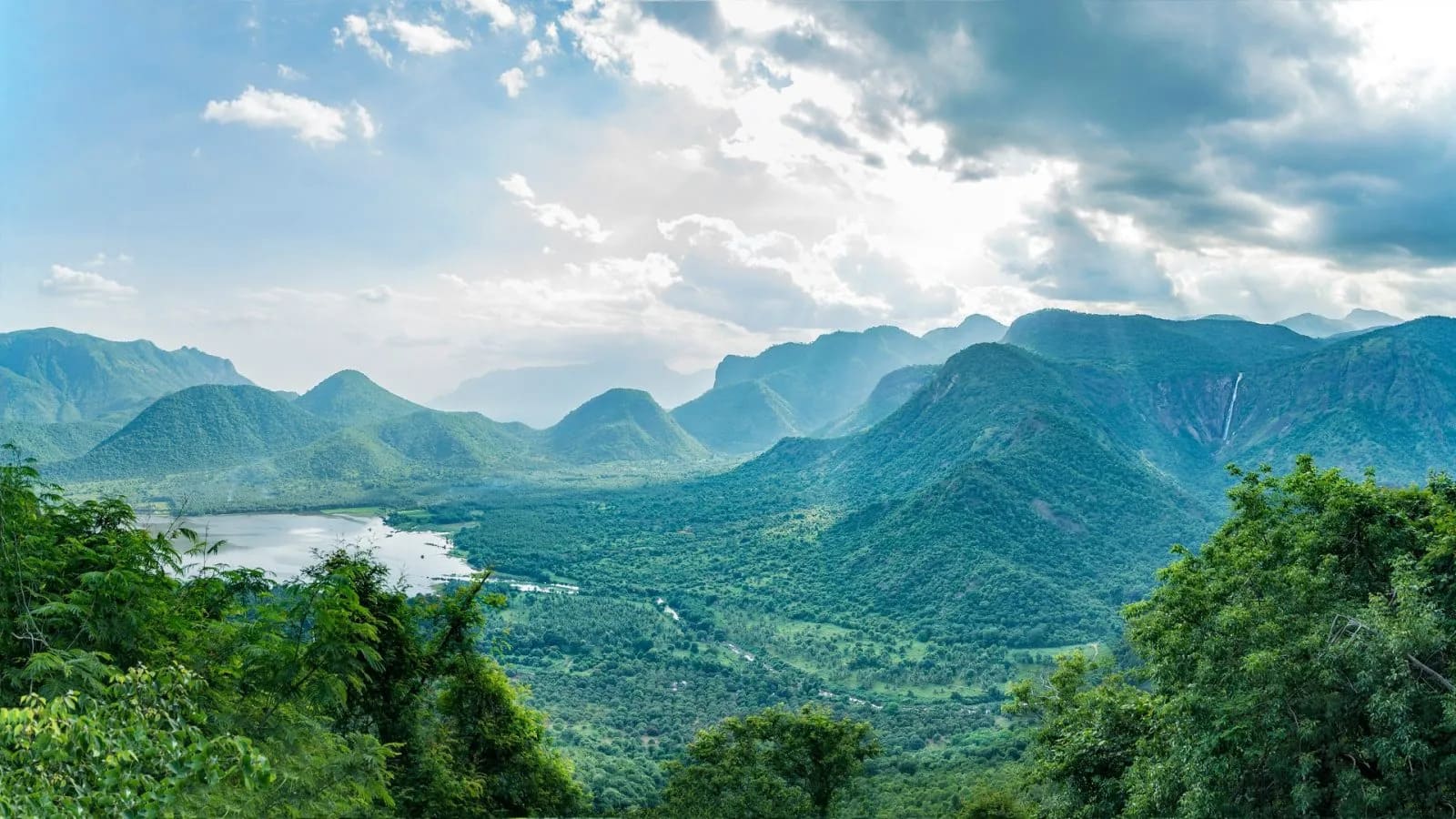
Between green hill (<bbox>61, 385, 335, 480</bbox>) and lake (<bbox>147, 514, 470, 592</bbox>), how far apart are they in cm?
4156

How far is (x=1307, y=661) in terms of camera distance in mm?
9922

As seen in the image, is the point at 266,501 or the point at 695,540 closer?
the point at 695,540

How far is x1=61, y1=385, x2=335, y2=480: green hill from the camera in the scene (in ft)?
421

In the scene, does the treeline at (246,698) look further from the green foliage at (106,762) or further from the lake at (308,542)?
the lake at (308,542)

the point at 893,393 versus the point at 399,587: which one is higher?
the point at 893,393

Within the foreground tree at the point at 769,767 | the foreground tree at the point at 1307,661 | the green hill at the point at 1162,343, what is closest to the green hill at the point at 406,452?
the green hill at the point at 1162,343

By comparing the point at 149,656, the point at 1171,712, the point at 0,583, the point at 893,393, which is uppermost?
the point at 893,393

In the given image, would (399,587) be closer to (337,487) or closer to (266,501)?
(266,501)

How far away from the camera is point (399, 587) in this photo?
1462cm

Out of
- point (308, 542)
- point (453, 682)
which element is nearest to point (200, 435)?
point (308, 542)

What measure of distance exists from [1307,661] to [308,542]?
9233 centimetres

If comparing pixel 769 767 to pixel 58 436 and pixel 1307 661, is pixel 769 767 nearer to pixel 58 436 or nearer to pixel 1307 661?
pixel 1307 661

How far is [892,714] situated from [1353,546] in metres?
38.6

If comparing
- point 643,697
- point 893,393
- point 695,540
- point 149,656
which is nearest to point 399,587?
point 149,656
